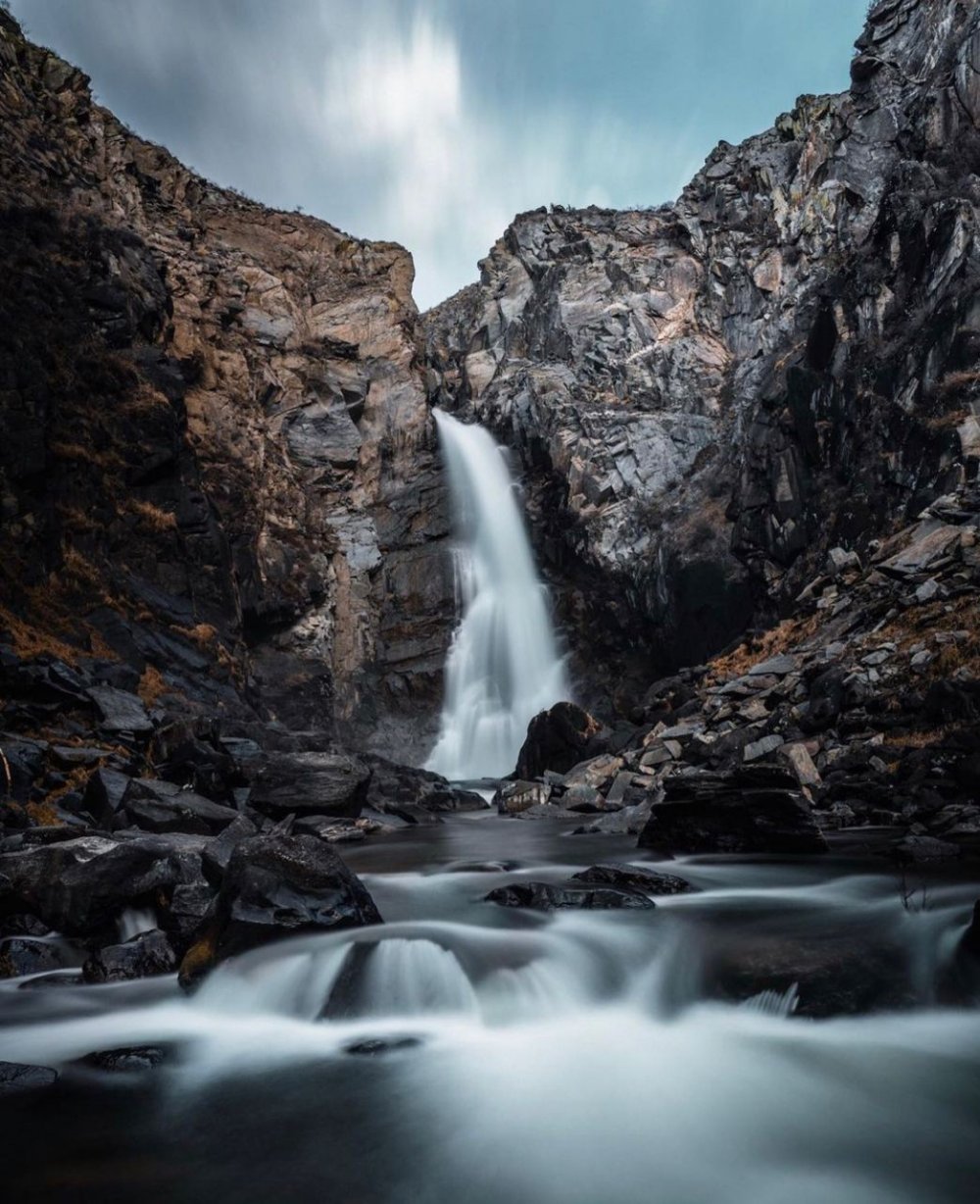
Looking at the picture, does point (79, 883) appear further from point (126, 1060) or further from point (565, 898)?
point (565, 898)

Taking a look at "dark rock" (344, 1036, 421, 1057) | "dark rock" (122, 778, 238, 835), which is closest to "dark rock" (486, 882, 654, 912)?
"dark rock" (344, 1036, 421, 1057)

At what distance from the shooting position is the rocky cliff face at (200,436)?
1866 centimetres

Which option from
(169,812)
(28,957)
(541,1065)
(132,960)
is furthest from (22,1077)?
(169,812)

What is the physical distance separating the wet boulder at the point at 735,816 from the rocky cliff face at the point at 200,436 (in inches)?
474

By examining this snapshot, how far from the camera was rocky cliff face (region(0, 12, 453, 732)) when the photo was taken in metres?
18.7

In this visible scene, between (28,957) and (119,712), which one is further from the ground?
(119,712)

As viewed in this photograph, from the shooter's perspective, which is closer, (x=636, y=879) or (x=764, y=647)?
(x=636, y=879)

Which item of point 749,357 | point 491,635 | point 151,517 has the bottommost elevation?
point 491,635

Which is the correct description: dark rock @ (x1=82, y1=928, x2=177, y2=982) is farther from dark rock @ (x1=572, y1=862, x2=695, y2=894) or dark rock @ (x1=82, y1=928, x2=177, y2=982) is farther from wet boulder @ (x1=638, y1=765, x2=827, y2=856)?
wet boulder @ (x1=638, y1=765, x2=827, y2=856)

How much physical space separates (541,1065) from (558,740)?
62.3ft

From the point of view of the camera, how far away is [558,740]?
23469mm

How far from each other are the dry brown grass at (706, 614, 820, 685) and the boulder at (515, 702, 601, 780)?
15.1 ft

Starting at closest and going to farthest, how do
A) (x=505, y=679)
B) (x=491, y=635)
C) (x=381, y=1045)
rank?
(x=381, y=1045) → (x=505, y=679) → (x=491, y=635)

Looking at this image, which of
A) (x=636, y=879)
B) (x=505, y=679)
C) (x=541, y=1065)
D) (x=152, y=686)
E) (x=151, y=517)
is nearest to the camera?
(x=541, y=1065)
